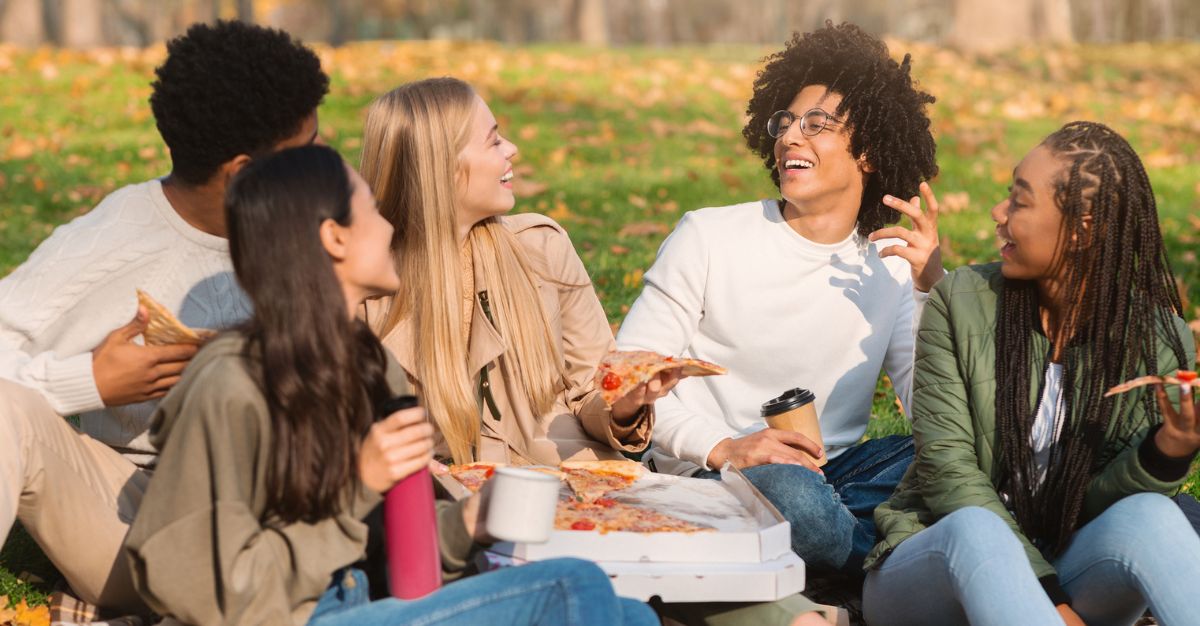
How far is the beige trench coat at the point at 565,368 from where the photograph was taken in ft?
13.1

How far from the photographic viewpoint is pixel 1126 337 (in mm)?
3502

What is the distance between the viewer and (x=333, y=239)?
273 cm

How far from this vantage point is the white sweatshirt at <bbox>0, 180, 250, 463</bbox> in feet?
10.8

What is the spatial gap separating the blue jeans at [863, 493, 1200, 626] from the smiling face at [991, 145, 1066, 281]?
25.2 inches

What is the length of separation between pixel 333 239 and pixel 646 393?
1254 millimetres

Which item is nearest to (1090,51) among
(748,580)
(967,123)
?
(967,123)

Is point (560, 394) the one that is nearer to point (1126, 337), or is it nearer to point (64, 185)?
point (1126, 337)

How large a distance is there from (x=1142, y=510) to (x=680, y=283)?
5.18 feet

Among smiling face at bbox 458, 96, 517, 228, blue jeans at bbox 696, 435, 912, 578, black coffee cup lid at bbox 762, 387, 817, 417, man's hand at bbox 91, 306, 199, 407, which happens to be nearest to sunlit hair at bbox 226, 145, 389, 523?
man's hand at bbox 91, 306, 199, 407

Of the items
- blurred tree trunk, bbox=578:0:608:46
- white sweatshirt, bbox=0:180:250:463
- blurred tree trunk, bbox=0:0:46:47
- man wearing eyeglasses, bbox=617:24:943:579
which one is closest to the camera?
white sweatshirt, bbox=0:180:250:463

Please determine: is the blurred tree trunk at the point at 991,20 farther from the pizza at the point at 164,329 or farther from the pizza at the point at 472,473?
the pizza at the point at 164,329

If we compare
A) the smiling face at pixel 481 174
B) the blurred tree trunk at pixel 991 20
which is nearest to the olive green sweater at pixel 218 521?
the smiling face at pixel 481 174

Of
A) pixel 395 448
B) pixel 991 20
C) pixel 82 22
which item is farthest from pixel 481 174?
pixel 82 22

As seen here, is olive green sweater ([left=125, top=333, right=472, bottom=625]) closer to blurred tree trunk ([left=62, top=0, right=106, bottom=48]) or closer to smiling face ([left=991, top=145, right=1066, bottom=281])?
smiling face ([left=991, top=145, right=1066, bottom=281])
